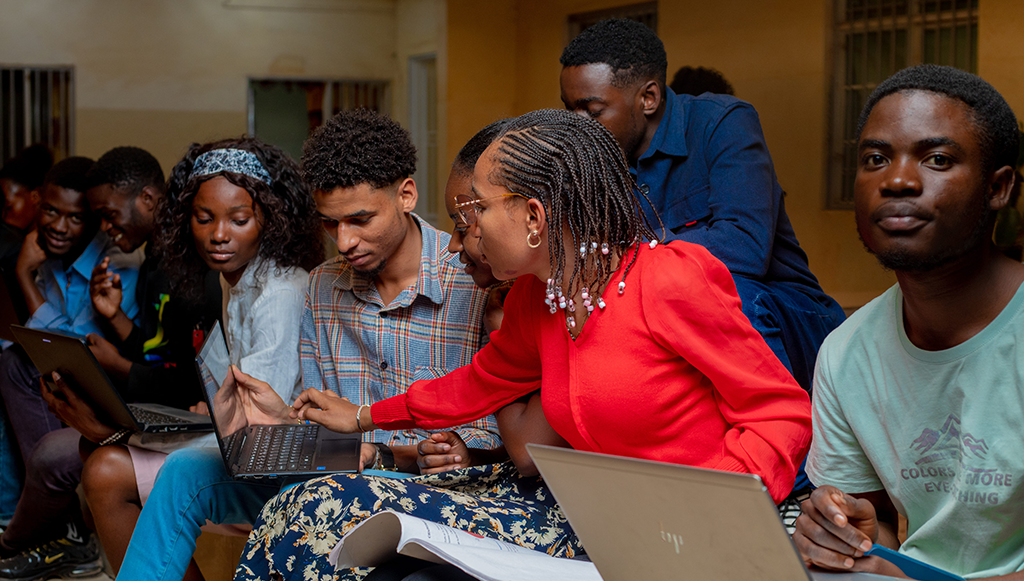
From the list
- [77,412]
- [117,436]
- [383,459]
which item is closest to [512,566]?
[383,459]

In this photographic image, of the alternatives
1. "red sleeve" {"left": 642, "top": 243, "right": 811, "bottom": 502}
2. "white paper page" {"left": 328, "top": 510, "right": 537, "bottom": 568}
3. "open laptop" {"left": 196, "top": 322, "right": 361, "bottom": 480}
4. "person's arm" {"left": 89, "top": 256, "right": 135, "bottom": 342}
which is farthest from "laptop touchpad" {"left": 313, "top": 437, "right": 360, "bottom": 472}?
"person's arm" {"left": 89, "top": 256, "right": 135, "bottom": 342}

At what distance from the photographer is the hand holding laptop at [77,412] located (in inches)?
95.5

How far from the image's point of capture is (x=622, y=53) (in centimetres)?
224

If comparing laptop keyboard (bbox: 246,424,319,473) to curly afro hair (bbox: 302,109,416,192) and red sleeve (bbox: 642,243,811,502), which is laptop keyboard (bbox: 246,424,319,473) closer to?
curly afro hair (bbox: 302,109,416,192)

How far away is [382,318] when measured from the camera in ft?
7.36

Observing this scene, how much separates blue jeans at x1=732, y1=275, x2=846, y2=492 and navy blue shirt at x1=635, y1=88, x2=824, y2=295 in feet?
0.21

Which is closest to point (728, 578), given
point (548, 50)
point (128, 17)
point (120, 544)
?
point (120, 544)

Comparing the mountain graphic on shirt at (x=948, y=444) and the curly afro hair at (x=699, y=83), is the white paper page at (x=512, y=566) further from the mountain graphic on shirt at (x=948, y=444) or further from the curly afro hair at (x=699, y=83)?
the curly afro hair at (x=699, y=83)

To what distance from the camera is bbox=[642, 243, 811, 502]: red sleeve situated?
1359mm

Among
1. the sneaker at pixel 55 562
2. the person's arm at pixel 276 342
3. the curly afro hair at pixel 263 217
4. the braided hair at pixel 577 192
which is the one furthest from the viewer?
the sneaker at pixel 55 562

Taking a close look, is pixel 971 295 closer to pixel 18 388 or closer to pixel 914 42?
pixel 18 388

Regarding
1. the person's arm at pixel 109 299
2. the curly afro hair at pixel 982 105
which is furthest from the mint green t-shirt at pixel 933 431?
the person's arm at pixel 109 299

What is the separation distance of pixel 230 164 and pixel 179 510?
3.36 ft

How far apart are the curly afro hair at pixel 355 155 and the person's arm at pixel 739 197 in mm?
722
